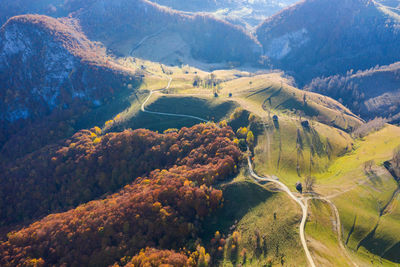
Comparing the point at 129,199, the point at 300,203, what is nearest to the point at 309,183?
the point at 300,203

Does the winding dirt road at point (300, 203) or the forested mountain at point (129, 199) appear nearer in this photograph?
the winding dirt road at point (300, 203)

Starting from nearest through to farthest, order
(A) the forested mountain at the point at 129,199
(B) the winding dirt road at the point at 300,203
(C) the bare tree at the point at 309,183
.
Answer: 1. (B) the winding dirt road at the point at 300,203
2. (A) the forested mountain at the point at 129,199
3. (C) the bare tree at the point at 309,183

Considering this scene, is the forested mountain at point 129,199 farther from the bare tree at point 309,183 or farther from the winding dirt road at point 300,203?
the bare tree at point 309,183

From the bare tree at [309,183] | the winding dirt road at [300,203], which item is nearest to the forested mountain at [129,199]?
the winding dirt road at [300,203]

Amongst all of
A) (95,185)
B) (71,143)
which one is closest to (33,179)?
(71,143)

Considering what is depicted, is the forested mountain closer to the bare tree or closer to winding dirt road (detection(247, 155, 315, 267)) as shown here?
winding dirt road (detection(247, 155, 315, 267))

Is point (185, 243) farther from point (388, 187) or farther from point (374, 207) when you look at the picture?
point (388, 187)

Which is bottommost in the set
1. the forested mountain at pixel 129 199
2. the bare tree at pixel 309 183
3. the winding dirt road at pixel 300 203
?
the forested mountain at pixel 129 199

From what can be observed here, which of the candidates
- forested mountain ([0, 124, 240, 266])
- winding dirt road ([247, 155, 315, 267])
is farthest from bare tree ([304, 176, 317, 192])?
forested mountain ([0, 124, 240, 266])

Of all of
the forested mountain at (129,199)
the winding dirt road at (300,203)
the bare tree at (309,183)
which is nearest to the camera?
the winding dirt road at (300,203)

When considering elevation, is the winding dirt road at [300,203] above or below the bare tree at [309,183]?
below

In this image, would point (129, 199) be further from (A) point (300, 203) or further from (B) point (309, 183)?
(B) point (309, 183)
